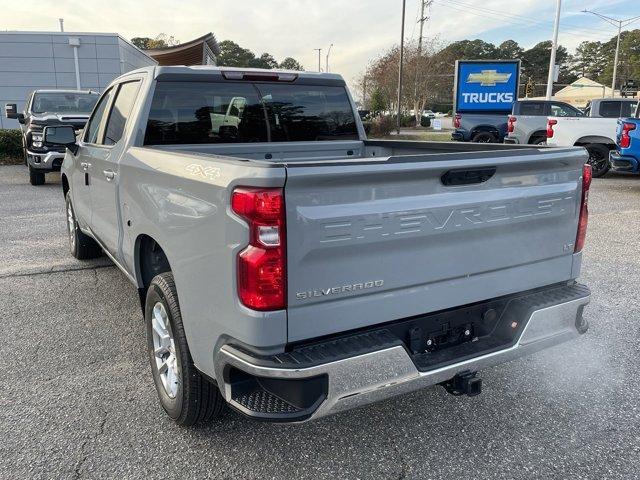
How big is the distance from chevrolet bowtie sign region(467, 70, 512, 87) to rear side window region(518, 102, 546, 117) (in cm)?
575

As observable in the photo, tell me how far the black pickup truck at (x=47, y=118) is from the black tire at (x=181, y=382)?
9.92 m

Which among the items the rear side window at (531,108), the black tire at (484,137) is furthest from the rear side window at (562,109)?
the black tire at (484,137)

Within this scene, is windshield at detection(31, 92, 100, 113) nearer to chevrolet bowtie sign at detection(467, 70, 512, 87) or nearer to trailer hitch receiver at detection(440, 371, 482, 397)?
trailer hitch receiver at detection(440, 371, 482, 397)

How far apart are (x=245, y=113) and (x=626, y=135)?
9.56m

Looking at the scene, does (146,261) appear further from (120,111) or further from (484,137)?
(484,137)

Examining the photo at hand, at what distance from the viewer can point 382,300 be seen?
2.38 meters

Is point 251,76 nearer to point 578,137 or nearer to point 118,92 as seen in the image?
point 118,92

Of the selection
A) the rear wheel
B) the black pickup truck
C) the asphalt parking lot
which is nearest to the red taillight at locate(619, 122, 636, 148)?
the asphalt parking lot

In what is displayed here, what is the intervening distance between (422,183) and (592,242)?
566 centimetres

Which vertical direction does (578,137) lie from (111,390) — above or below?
above

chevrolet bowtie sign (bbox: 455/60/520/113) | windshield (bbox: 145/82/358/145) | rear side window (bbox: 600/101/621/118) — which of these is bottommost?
windshield (bbox: 145/82/358/145)

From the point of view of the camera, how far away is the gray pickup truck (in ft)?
7.04

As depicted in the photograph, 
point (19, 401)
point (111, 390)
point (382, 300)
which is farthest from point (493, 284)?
point (19, 401)

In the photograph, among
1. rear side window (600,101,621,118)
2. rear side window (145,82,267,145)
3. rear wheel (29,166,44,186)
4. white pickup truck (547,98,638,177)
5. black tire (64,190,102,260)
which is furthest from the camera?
rear side window (600,101,621,118)
